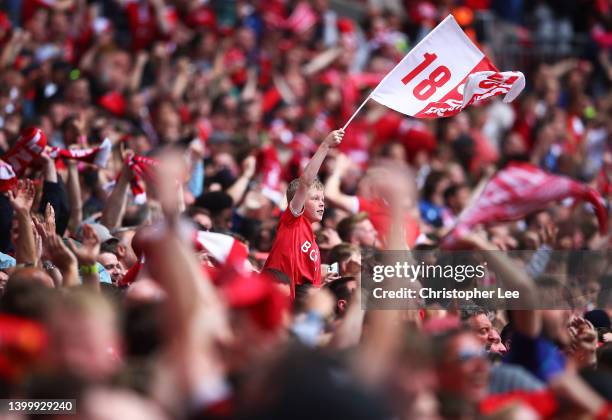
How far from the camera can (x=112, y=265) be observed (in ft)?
26.7

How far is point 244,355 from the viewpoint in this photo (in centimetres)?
484

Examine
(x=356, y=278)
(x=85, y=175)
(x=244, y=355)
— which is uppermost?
(x=244, y=355)

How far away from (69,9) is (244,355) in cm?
1073

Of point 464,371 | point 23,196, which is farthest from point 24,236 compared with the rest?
point 464,371

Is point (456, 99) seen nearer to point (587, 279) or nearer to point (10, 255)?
point (587, 279)

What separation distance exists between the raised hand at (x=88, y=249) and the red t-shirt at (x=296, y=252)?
67.3 inches

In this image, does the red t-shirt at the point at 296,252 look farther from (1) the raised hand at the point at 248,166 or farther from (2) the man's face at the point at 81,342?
(2) the man's face at the point at 81,342

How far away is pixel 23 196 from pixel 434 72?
3.11 metres

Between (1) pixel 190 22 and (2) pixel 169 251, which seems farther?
(1) pixel 190 22

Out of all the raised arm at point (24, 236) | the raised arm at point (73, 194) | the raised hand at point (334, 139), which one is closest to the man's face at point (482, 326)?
the raised hand at point (334, 139)

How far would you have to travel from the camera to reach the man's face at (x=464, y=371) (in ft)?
17.1

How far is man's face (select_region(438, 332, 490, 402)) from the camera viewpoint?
521 cm

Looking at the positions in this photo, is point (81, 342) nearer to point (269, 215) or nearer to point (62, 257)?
point (62, 257)

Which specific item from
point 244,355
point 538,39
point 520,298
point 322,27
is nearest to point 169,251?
point 244,355
